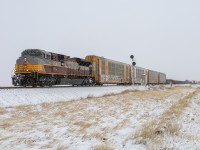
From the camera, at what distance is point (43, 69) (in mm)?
20719

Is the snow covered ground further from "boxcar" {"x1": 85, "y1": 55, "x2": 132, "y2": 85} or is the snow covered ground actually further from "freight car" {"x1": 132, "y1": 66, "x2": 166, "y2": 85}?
→ "freight car" {"x1": 132, "y1": 66, "x2": 166, "y2": 85}

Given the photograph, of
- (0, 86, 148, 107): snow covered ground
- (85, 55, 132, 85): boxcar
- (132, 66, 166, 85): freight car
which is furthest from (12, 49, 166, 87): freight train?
(132, 66, 166, 85): freight car

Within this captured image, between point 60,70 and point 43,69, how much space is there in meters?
2.85

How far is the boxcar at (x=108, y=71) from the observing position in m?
31.9

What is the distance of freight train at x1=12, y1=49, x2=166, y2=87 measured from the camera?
65.6ft

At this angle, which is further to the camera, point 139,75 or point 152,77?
point 152,77

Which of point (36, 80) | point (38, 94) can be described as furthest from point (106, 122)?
point (36, 80)

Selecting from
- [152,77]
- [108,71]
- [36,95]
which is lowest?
[36,95]

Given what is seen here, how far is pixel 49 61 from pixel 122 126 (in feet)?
48.7

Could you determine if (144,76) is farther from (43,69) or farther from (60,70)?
(43,69)

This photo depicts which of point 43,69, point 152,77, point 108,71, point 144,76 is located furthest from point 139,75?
point 43,69

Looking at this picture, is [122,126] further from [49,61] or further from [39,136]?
[49,61]

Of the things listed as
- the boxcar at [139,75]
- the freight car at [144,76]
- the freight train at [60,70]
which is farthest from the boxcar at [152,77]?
the freight train at [60,70]

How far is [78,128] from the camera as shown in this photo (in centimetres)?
798
